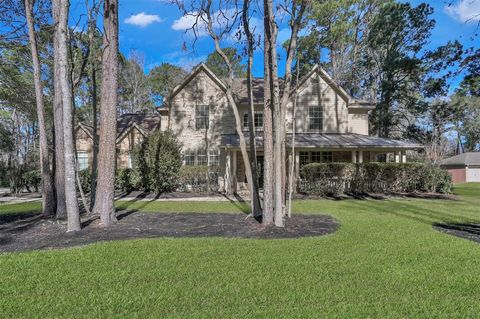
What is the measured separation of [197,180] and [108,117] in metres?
10.5

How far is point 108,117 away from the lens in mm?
8477

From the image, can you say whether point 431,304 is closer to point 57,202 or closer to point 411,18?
point 57,202

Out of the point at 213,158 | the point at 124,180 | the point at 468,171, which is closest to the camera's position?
the point at 124,180

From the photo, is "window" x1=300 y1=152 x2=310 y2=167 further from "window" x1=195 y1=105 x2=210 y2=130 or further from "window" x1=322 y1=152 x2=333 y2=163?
"window" x1=195 y1=105 x2=210 y2=130

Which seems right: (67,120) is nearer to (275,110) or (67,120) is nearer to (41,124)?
(41,124)

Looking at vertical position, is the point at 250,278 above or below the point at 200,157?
below

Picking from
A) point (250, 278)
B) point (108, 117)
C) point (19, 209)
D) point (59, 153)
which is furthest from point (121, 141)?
point (250, 278)

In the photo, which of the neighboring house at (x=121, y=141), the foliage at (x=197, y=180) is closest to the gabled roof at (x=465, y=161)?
the foliage at (x=197, y=180)

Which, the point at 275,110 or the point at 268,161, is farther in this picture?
the point at 275,110

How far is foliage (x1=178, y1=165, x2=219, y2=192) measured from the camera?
18469 mm

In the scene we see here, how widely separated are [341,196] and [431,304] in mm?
12960

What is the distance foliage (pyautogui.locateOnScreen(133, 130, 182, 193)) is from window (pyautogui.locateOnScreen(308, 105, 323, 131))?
8842 millimetres

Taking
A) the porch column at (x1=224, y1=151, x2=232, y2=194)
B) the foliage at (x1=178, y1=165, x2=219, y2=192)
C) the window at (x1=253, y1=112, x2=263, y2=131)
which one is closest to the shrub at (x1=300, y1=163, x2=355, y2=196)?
the porch column at (x1=224, y1=151, x2=232, y2=194)

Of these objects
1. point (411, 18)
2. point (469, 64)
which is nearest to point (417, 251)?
point (469, 64)
